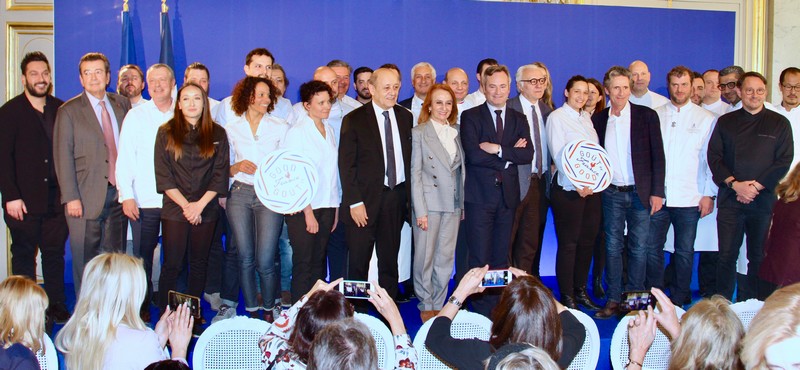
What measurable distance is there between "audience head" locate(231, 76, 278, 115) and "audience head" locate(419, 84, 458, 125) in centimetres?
98

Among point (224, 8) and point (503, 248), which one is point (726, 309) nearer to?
point (503, 248)

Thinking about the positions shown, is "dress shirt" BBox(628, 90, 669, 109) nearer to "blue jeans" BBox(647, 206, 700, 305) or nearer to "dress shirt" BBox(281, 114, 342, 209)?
"blue jeans" BBox(647, 206, 700, 305)

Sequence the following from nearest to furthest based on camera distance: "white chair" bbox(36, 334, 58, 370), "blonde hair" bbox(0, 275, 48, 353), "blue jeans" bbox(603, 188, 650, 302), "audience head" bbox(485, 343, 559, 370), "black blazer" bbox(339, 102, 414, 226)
Result: "audience head" bbox(485, 343, 559, 370), "blonde hair" bbox(0, 275, 48, 353), "white chair" bbox(36, 334, 58, 370), "black blazer" bbox(339, 102, 414, 226), "blue jeans" bbox(603, 188, 650, 302)

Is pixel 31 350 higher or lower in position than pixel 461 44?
lower

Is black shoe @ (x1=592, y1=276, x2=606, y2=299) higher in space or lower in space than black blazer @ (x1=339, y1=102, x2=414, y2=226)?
lower

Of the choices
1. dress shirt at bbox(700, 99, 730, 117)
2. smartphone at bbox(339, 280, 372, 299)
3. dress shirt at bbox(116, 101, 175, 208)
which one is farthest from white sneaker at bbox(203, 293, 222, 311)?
dress shirt at bbox(700, 99, 730, 117)

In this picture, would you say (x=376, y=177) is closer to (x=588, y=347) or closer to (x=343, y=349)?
(x=588, y=347)

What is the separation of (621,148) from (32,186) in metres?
3.68

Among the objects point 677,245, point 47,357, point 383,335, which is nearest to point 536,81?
point 677,245

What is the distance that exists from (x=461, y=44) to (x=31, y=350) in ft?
14.6

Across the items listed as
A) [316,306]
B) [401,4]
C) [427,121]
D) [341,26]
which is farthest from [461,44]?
[316,306]

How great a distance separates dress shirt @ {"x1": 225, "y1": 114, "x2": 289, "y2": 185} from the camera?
4.64 metres

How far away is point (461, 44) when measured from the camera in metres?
6.31

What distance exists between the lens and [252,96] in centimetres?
461
